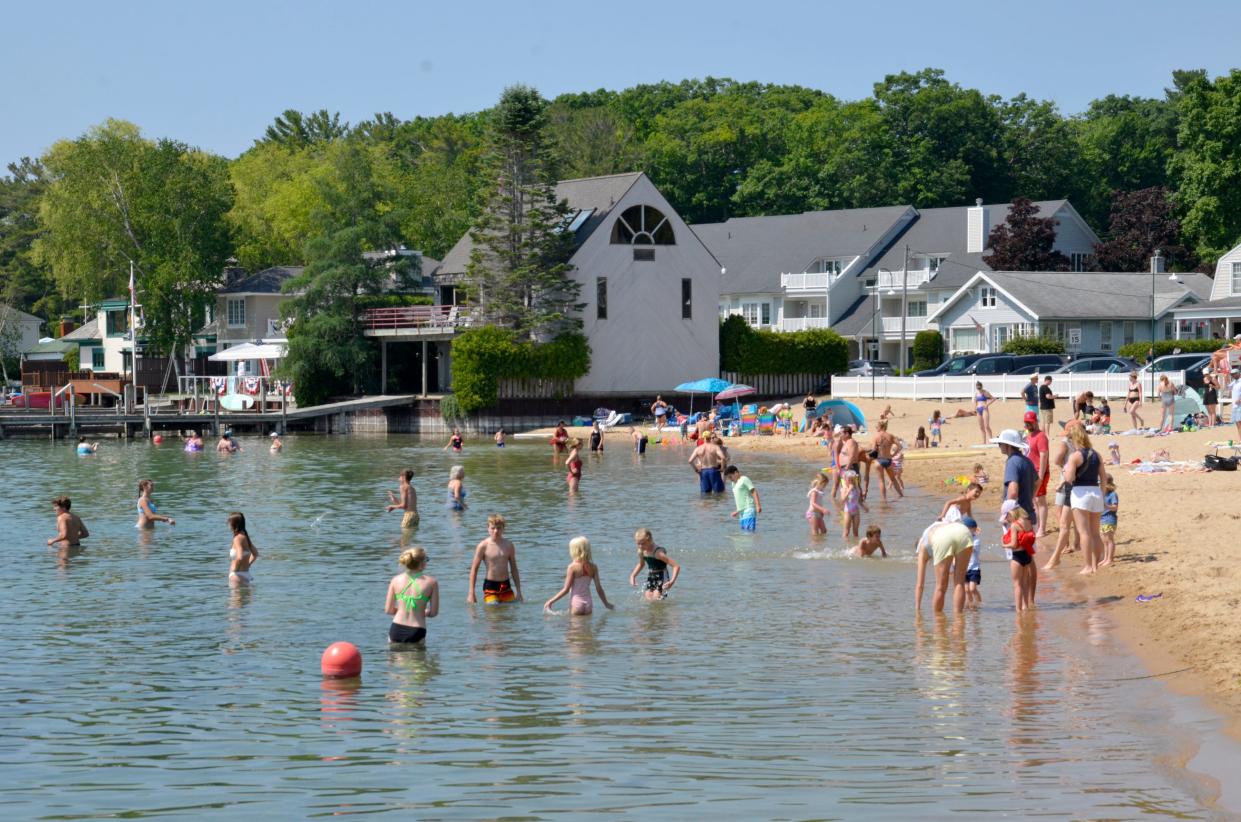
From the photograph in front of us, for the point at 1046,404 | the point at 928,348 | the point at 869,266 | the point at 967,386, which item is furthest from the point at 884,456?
the point at 869,266

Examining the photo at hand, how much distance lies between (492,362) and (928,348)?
2428 centimetres

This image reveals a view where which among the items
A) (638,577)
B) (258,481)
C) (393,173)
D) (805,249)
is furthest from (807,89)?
(638,577)

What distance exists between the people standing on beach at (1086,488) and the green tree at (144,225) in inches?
2723

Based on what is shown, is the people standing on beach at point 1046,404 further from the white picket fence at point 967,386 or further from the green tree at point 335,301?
the green tree at point 335,301

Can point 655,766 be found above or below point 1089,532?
below

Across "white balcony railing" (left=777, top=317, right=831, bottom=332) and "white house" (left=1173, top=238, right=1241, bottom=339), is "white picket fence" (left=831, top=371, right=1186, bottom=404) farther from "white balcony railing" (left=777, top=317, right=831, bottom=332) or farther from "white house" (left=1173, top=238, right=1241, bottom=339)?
"white balcony railing" (left=777, top=317, right=831, bottom=332)

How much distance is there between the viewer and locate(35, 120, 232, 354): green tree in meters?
81.8

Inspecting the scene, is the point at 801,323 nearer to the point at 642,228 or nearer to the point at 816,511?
the point at 642,228

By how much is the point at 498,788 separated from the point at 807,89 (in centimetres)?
13028

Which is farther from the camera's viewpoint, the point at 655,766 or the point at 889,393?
the point at 889,393

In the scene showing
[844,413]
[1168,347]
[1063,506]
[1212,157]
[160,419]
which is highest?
[1212,157]

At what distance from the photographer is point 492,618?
18.9 m

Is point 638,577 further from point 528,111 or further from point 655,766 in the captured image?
point 528,111

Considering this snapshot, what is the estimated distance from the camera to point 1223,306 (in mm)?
64750
